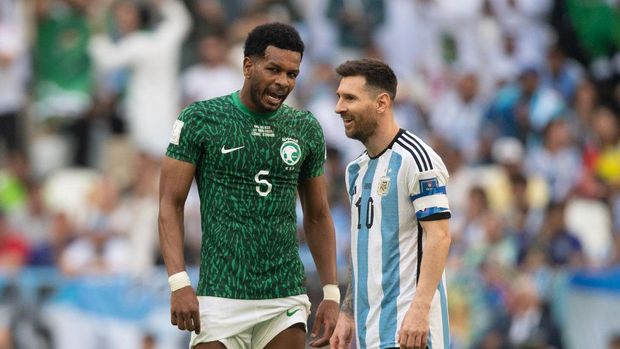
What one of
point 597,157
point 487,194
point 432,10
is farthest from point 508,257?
point 432,10

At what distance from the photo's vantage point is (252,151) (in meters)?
7.76

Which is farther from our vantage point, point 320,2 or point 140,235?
point 320,2

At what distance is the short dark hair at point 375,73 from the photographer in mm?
7900

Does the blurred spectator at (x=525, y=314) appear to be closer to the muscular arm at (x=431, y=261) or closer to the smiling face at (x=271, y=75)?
the muscular arm at (x=431, y=261)

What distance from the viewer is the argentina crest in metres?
7.84

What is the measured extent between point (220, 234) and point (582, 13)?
41.2 feet

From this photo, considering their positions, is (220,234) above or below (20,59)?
below

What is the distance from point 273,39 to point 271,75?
21 cm

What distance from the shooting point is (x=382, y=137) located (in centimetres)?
790

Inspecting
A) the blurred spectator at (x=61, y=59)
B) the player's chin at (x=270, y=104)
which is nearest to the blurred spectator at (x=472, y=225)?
the blurred spectator at (x=61, y=59)

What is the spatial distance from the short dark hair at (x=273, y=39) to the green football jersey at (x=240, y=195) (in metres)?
0.33

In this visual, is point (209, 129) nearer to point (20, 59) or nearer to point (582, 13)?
point (20, 59)

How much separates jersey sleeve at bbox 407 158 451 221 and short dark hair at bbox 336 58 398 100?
53 cm

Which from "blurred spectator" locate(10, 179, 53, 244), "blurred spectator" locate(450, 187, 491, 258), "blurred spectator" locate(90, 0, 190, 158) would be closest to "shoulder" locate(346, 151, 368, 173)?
"blurred spectator" locate(450, 187, 491, 258)
